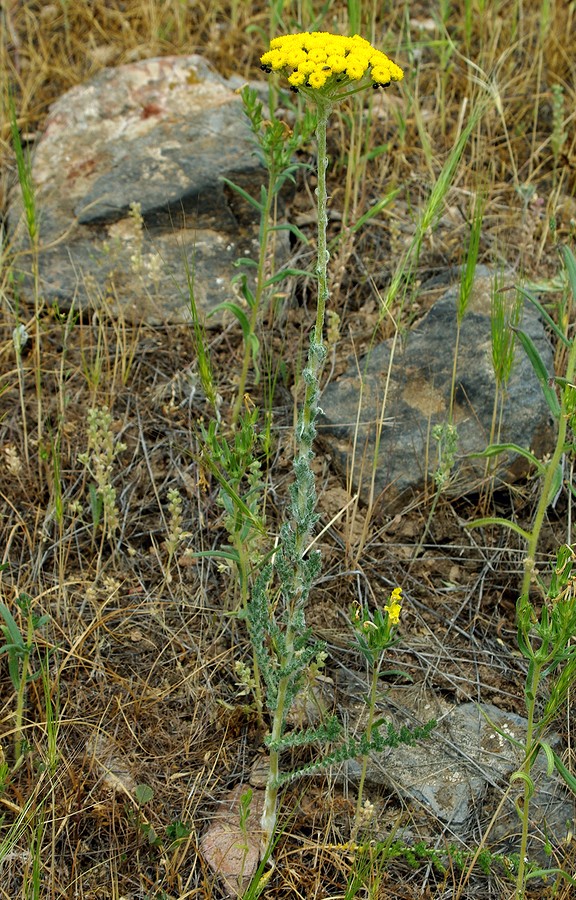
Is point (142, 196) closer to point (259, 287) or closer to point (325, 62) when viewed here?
point (259, 287)

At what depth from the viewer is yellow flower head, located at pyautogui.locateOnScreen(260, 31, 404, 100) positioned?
1817mm

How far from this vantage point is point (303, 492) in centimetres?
214

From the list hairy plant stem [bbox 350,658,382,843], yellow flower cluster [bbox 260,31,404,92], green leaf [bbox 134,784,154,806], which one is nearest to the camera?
yellow flower cluster [bbox 260,31,404,92]

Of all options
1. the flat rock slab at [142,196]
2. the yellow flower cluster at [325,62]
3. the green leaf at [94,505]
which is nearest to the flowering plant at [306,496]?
the yellow flower cluster at [325,62]

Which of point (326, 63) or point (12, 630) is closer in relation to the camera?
point (326, 63)

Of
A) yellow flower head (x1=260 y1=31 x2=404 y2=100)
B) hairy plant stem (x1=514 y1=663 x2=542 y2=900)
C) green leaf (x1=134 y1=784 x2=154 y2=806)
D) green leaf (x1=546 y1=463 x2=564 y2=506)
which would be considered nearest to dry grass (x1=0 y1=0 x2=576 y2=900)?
green leaf (x1=134 y1=784 x2=154 y2=806)

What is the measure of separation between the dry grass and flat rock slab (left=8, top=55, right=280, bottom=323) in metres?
0.17

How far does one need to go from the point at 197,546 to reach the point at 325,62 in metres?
1.62

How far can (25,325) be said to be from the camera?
3418 mm

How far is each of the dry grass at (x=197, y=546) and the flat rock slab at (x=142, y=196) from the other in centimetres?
17

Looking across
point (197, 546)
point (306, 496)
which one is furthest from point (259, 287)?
point (306, 496)

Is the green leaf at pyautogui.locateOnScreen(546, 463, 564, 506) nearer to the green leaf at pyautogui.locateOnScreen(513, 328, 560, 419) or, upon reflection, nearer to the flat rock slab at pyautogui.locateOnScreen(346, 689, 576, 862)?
the green leaf at pyautogui.locateOnScreen(513, 328, 560, 419)

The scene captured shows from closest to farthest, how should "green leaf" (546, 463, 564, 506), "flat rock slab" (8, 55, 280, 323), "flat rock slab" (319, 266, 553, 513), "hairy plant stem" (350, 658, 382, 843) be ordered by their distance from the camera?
"hairy plant stem" (350, 658, 382, 843) < "green leaf" (546, 463, 564, 506) < "flat rock slab" (319, 266, 553, 513) < "flat rock slab" (8, 55, 280, 323)

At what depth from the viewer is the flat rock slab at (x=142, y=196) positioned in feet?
11.7
